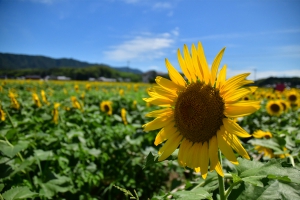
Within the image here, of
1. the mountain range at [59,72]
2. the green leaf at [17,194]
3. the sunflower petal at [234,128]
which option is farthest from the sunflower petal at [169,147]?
the mountain range at [59,72]

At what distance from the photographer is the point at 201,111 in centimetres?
130

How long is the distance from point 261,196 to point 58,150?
8.88 feet

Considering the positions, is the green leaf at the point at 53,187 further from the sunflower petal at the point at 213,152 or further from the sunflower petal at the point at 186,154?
the sunflower petal at the point at 213,152

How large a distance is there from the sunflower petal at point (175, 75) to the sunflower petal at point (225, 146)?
41 centimetres

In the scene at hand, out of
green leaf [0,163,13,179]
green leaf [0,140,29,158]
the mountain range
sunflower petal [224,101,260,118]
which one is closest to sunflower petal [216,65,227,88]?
sunflower petal [224,101,260,118]

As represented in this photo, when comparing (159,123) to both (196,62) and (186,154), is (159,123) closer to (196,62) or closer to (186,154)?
(186,154)

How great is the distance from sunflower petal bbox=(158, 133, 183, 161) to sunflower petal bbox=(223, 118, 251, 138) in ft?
1.11

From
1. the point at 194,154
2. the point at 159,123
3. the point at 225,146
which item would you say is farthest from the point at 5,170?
the point at 225,146

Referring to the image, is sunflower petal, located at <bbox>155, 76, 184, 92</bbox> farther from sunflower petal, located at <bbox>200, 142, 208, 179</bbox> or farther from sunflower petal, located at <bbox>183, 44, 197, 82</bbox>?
sunflower petal, located at <bbox>200, 142, 208, 179</bbox>

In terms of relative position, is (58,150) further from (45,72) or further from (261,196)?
(45,72)

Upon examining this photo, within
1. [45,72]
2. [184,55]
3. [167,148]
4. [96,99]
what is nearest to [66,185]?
[167,148]

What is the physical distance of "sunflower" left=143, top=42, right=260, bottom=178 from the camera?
3.92ft

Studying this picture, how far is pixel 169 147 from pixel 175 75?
1.57ft

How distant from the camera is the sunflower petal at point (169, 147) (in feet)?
4.44
